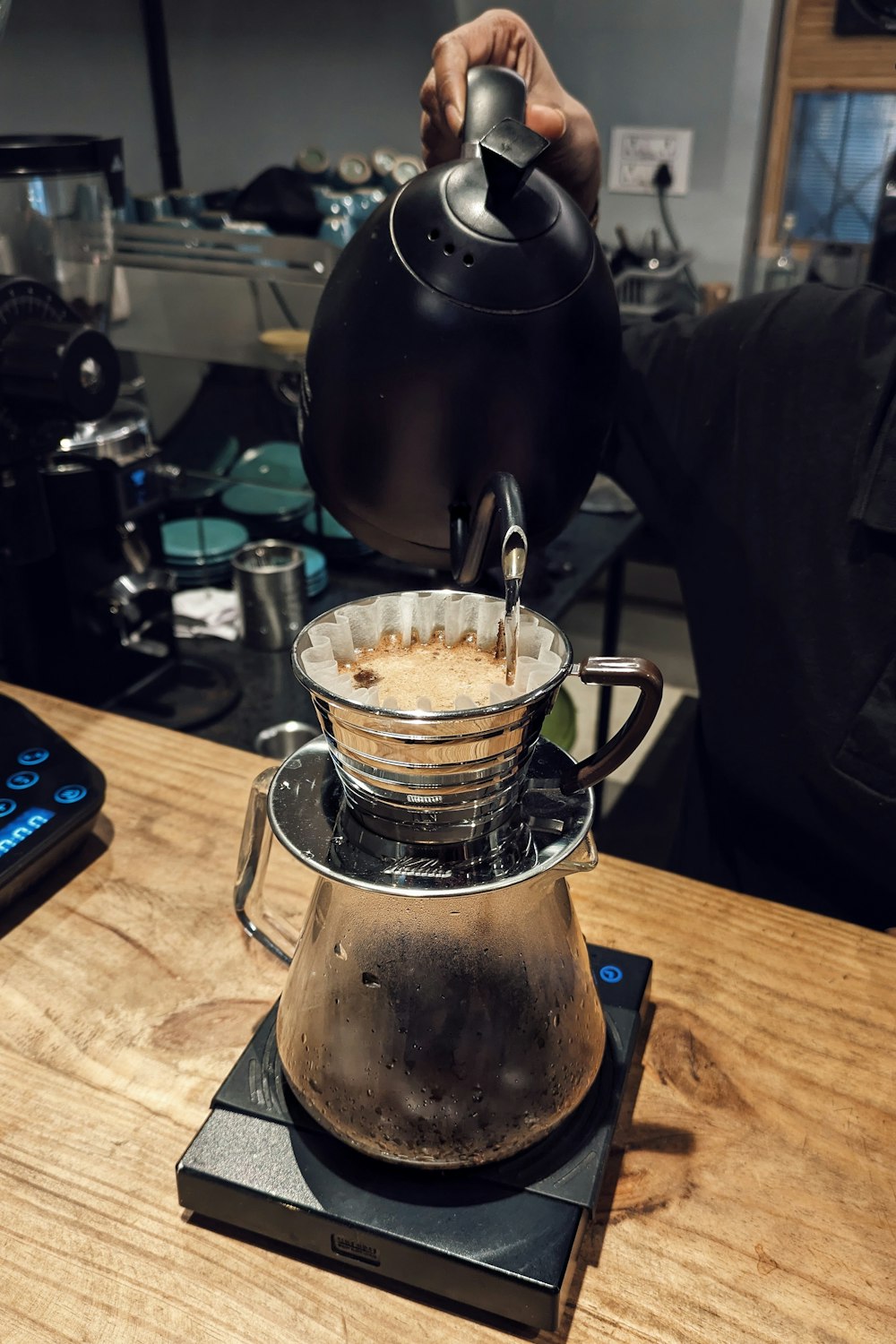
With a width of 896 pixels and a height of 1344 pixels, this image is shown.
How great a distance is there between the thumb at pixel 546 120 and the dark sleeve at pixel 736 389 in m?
0.43

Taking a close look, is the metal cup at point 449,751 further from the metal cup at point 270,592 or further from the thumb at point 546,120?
the metal cup at point 270,592

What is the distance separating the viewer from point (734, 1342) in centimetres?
46

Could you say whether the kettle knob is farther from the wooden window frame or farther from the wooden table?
the wooden window frame

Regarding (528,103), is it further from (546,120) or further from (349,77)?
(349,77)

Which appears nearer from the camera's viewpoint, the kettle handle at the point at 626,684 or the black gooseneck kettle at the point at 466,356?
the kettle handle at the point at 626,684

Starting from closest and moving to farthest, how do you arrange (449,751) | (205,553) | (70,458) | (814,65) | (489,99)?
(449,751), (489,99), (70,458), (205,553), (814,65)

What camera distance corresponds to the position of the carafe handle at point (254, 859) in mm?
546

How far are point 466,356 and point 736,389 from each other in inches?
25.1

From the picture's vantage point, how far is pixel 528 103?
0.78 m

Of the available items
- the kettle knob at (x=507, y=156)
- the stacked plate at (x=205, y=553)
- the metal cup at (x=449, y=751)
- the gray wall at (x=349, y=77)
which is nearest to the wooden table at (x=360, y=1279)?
the metal cup at (x=449, y=751)

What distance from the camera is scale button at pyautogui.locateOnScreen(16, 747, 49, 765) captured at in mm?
802

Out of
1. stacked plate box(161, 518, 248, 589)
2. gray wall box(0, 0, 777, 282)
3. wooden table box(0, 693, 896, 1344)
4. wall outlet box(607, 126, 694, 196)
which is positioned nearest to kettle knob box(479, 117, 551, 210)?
wooden table box(0, 693, 896, 1344)

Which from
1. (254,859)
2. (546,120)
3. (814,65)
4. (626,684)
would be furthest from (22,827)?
(814,65)

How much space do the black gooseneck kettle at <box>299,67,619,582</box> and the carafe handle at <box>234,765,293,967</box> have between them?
0.55 ft
